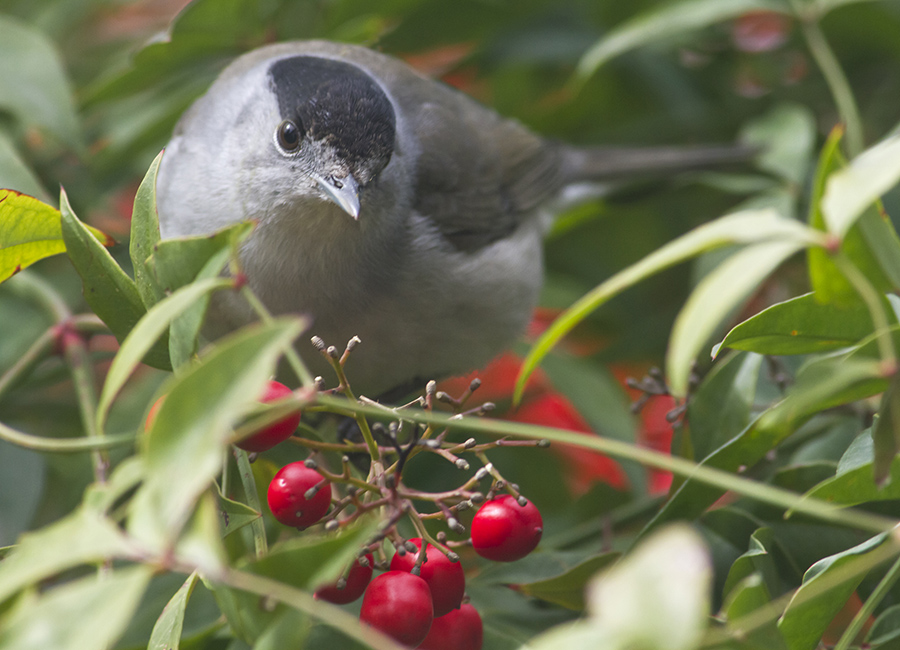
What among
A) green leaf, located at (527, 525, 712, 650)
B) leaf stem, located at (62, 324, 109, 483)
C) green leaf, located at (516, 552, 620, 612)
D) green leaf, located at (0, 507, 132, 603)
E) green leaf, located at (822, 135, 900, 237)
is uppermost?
green leaf, located at (822, 135, 900, 237)

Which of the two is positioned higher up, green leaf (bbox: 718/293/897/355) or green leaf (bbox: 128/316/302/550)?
green leaf (bbox: 128/316/302/550)

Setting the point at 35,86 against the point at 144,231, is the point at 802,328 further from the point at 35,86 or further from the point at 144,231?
the point at 35,86

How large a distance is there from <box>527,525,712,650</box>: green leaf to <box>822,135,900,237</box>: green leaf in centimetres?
34

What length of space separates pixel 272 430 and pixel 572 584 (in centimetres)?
58

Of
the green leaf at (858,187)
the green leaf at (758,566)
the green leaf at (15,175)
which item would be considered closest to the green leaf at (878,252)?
the green leaf at (858,187)

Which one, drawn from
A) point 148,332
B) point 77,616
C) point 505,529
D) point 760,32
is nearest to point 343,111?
point 505,529

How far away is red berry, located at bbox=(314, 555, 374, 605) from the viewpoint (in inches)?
46.4

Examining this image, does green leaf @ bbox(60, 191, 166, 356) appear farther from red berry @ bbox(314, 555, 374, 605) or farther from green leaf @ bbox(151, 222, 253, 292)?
red berry @ bbox(314, 555, 374, 605)

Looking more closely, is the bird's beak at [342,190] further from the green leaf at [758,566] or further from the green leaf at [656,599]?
the green leaf at [656,599]

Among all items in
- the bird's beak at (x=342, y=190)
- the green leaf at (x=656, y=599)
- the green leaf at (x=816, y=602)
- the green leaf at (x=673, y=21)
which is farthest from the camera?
the green leaf at (x=673, y=21)

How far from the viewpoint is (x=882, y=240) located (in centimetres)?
98

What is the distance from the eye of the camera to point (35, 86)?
2.15 meters

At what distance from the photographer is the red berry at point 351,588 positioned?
1179mm

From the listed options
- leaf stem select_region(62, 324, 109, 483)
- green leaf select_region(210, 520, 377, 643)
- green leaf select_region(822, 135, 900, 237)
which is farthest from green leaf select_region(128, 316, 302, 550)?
leaf stem select_region(62, 324, 109, 483)
